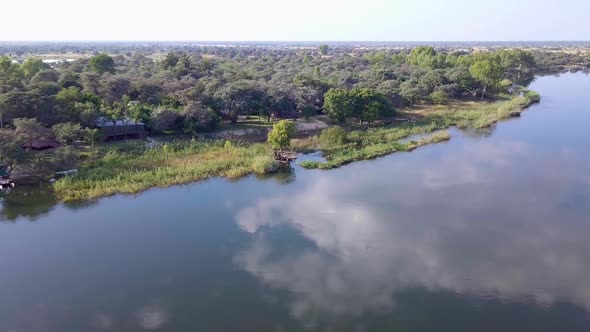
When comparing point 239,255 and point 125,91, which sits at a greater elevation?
point 125,91

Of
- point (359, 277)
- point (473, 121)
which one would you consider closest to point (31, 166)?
point (359, 277)

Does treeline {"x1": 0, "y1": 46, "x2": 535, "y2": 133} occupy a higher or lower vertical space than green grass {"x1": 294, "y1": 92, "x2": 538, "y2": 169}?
higher

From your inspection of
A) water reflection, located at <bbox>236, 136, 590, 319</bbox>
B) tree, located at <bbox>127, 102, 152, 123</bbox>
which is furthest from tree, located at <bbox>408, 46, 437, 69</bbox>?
tree, located at <bbox>127, 102, 152, 123</bbox>

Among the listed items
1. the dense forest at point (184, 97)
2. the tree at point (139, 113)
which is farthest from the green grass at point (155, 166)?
the dense forest at point (184, 97)

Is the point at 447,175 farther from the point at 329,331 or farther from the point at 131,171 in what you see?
the point at 131,171

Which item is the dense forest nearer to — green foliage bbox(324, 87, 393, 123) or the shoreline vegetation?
green foliage bbox(324, 87, 393, 123)

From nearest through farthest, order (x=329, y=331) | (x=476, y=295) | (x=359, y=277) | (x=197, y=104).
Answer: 1. (x=329, y=331)
2. (x=476, y=295)
3. (x=359, y=277)
4. (x=197, y=104)
